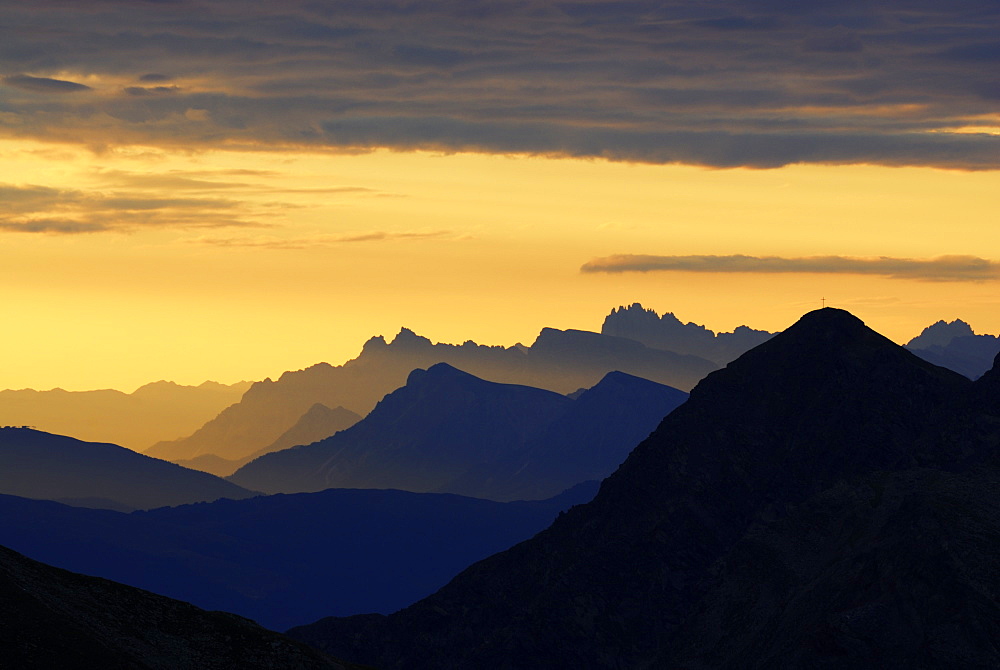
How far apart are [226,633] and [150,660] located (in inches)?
460

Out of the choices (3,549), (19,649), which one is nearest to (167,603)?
(3,549)

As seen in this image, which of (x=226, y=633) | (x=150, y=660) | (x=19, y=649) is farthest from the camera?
(x=226, y=633)

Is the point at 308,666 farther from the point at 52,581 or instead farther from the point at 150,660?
the point at 52,581

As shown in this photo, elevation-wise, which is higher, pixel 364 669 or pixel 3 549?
pixel 3 549

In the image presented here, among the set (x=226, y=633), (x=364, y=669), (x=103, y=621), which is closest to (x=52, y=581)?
(x=103, y=621)

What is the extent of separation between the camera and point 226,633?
161 meters

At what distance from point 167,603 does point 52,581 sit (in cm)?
1320

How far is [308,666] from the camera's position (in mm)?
160750

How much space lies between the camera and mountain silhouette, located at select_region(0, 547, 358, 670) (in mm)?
139625

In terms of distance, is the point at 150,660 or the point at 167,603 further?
the point at 167,603

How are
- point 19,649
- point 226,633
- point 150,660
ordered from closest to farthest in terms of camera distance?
1. point 19,649
2. point 150,660
3. point 226,633

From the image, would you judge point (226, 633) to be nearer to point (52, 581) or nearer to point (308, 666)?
point (308, 666)

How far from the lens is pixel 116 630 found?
6053 inches

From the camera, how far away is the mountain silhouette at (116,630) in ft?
458
